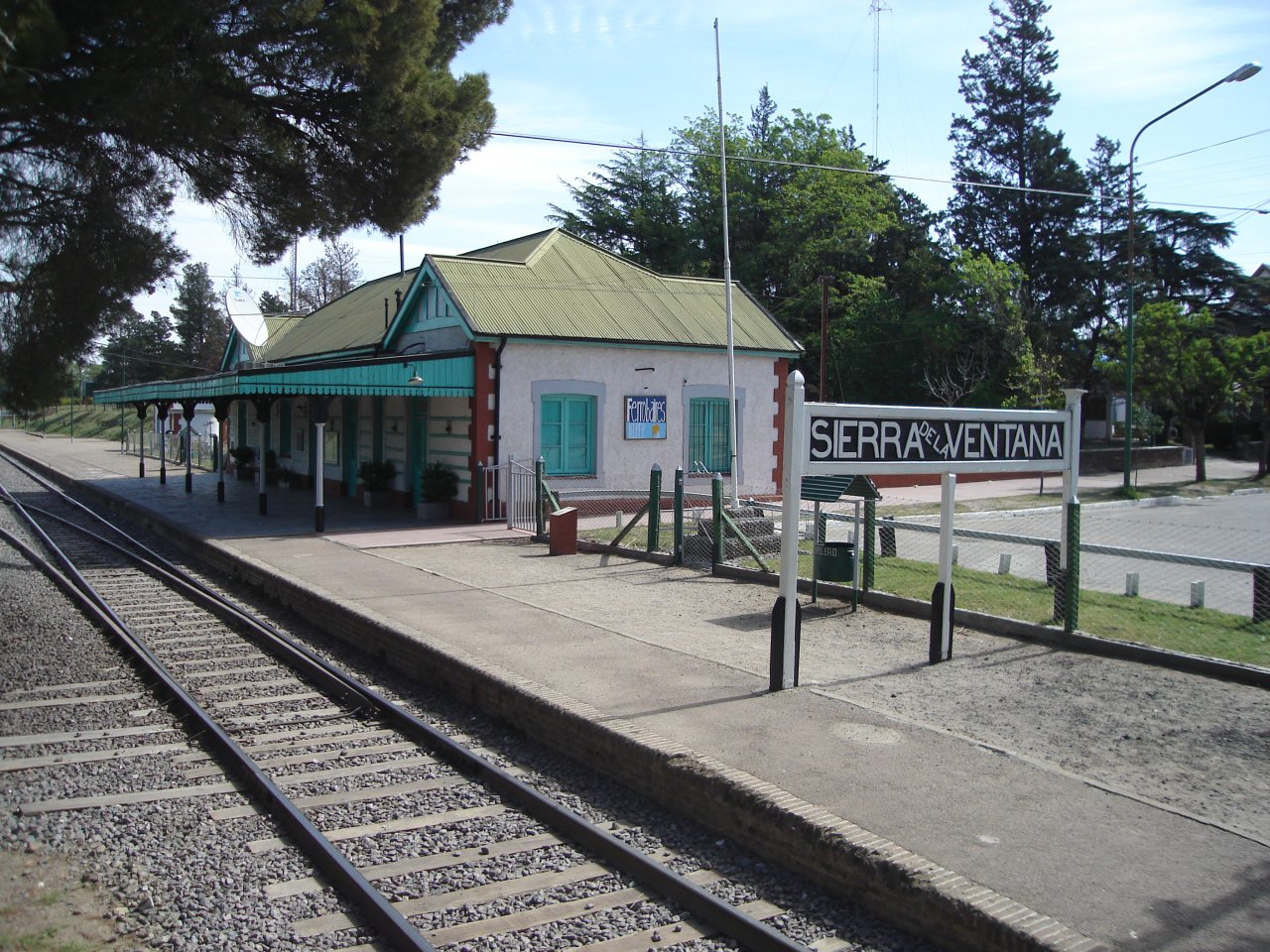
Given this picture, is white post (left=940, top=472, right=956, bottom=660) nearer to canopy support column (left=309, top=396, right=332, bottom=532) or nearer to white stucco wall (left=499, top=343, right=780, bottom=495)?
canopy support column (left=309, top=396, right=332, bottom=532)

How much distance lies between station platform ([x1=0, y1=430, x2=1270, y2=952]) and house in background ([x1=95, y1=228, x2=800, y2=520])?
7.18 meters

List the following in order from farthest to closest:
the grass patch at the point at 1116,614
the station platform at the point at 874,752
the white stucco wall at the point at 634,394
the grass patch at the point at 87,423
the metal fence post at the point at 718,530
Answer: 1. the grass patch at the point at 87,423
2. the white stucco wall at the point at 634,394
3. the metal fence post at the point at 718,530
4. the grass patch at the point at 1116,614
5. the station platform at the point at 874,752

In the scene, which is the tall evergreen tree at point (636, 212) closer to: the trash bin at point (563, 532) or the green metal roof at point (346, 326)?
the green metal roof at point (346, 326)

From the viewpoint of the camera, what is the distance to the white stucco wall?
818 inches

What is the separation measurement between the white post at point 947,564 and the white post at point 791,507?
1734 millimetres

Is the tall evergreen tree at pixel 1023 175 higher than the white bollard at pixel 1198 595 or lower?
higher

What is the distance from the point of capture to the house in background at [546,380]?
20109mm

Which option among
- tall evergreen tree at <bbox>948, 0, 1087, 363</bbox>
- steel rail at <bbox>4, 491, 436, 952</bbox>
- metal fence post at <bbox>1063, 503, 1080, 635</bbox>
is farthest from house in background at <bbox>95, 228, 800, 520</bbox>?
tall evergreen tree at <bbox>948, 0, 1087, 363</bbox>

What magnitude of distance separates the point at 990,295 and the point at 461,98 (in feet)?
104

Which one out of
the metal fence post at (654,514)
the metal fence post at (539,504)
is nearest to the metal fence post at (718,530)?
the metal fence post at (654,514)

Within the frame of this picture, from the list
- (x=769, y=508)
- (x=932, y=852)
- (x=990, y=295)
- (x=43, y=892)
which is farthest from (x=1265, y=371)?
(x=43, y=892)

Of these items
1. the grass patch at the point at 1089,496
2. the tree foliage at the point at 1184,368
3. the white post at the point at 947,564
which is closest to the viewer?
the white post at the point at 947,564

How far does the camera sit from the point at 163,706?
8.45 m

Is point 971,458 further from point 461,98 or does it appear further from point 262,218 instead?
point 262,218
